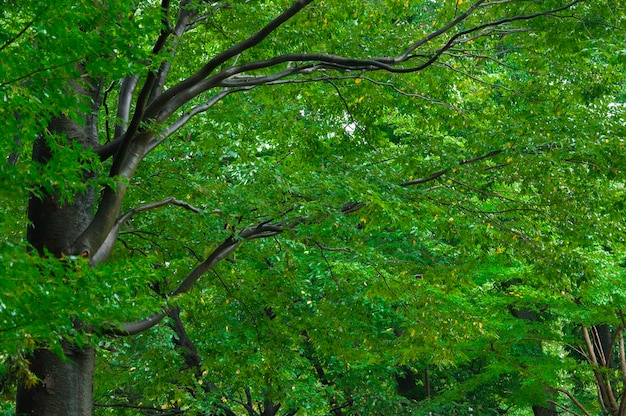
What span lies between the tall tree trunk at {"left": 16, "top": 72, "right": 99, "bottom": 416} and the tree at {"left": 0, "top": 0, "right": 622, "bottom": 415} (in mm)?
19

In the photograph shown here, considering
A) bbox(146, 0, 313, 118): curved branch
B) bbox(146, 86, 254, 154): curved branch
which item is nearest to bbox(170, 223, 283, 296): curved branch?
bbox(146, 86, 254, 154): curved branch

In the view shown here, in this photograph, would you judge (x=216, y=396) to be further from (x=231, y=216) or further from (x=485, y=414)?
(x=485, y=414)

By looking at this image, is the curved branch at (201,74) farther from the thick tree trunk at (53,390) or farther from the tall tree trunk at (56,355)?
the thick tree trunk at (53,390)

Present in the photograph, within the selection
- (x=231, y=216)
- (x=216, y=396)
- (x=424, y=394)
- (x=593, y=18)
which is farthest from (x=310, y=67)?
(x=424, y=394)

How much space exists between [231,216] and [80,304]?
4.81 meters

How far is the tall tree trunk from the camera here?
7.23 m

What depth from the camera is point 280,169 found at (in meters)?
9.63

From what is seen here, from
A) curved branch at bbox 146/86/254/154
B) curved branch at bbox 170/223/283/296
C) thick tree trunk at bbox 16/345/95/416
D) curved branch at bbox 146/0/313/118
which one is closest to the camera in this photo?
thick tree trunk at bbox 16/345/95/416

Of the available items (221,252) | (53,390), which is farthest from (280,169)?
(53,390)

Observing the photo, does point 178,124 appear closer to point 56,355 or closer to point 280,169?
point 280,169

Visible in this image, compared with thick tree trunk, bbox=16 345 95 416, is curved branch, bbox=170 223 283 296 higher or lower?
higher

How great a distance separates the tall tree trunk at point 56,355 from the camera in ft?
23.7

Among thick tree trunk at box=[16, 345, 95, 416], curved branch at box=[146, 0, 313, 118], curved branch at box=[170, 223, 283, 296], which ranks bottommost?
thick tree trunk at box=[16, 345, 95, 416]

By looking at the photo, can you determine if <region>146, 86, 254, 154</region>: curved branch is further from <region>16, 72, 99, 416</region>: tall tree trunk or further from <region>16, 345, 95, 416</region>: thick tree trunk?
<region>16, 345, 95, 416</region>: thick tree trunk
